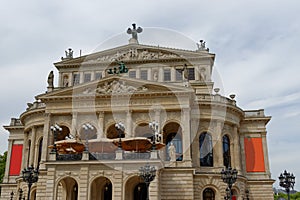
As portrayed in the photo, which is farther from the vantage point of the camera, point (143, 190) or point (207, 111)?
point (207, 111)

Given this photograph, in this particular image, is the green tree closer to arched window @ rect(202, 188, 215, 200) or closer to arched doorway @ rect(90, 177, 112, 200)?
→ arched doorway @ rect(90, 177, 112, 200)

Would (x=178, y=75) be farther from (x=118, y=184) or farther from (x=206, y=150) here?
(x=118, y=184)

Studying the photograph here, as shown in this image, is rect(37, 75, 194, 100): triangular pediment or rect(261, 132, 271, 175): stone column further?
rect(261, 132, 271, 175): stone column

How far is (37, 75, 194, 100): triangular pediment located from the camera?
34969 mm

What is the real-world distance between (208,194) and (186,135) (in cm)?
599

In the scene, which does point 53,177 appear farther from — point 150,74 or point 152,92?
point 150,74

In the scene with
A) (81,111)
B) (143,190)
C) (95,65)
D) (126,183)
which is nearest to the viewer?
(126,183)

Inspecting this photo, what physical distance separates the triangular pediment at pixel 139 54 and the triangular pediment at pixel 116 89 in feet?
24.2

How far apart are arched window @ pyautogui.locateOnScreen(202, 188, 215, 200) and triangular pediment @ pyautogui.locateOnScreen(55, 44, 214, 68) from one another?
14787mm

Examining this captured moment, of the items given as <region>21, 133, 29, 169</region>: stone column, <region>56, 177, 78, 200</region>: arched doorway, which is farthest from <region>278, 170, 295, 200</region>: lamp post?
<region>21, 133, 29, 169</region>: stone column

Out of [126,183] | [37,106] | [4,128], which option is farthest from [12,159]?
[126,183]

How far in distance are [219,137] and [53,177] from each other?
1596cm

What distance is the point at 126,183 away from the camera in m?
30.2

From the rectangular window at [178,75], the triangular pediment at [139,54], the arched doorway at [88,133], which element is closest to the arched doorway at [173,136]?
the arched doorway at [88,133]
